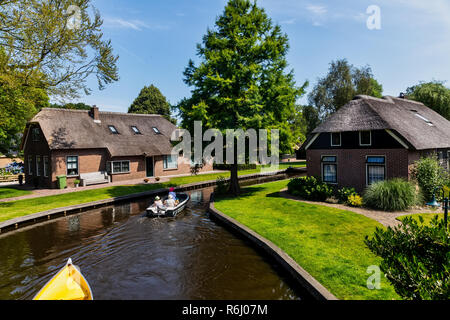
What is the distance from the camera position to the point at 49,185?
25.4 metres

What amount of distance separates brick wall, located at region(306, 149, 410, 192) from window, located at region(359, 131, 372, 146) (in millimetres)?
473

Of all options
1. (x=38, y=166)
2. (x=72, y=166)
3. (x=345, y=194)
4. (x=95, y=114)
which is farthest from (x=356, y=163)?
(x=38, y=166)

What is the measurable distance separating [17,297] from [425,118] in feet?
88.7

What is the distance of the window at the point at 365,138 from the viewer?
1762 cm

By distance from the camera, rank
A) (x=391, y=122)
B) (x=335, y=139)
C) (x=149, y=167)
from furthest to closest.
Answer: (x=149, y=167) < (x=335, y=139) < (x=391, y=122)

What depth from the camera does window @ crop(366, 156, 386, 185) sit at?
17125 millimetres

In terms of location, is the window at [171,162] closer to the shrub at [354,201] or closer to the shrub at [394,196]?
the shrub at [354,201]

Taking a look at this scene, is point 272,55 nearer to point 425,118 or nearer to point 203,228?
point 203,228

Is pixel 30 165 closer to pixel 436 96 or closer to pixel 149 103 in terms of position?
pixel 149 103

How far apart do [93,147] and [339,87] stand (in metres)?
38.1

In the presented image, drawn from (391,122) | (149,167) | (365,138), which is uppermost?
(391,122)

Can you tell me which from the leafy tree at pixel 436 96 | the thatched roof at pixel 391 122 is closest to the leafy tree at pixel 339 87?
the leafy tree at pixel 436 96

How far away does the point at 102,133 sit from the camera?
28703 mm

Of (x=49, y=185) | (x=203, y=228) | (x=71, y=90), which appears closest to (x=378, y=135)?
(x=203, y=228)
